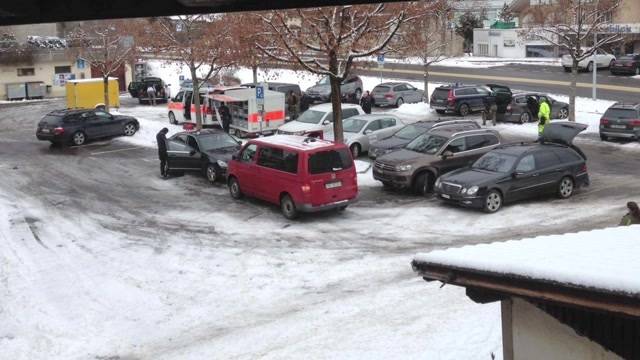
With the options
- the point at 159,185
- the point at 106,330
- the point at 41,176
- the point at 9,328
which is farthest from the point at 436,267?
the point at 41,176

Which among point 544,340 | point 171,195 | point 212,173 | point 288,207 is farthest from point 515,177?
point 544,340

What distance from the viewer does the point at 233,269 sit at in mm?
14273

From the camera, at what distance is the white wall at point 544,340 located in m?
5.98

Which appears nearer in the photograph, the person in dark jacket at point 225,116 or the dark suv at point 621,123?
the dark suv at point 621,123

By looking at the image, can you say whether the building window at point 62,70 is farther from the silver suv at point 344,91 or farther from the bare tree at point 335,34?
the bare tree at point 335,34

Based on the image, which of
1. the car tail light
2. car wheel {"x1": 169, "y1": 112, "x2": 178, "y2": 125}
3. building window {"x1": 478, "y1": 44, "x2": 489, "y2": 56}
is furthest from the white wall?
building window {"x1": 478, "y1": 44, "x2": 489, "y2": 56}

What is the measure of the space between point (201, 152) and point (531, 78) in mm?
33900

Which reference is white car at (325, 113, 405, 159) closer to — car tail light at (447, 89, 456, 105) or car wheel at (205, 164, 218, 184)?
car wheel at (205, 164, 218, 184)

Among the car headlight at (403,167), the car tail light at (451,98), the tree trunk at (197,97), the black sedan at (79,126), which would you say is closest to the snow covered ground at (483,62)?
the car tail light at (451,98)

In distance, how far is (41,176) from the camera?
2328 cm

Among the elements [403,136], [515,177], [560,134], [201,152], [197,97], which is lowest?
[515,177]

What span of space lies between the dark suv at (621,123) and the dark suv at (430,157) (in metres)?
7.44

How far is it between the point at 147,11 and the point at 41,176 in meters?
14.9

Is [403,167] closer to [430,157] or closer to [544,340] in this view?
[430,157]
